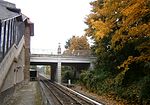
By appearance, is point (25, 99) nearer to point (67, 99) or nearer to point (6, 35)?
point (67, 99)

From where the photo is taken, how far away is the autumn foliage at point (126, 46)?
1772 cm

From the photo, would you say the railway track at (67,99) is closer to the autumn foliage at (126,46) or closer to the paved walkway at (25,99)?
the paved walkway at (25,99)

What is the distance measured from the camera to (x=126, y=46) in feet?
99.2

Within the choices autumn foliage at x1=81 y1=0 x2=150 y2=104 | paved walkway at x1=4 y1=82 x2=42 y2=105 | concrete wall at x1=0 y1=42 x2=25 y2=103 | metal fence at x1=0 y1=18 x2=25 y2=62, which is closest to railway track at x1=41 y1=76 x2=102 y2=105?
paved walkway at x1=4 y1=82 x2=42 y2=105

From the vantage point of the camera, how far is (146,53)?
20.2 metres

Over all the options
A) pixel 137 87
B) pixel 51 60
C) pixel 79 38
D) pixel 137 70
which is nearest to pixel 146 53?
pixel 137 87

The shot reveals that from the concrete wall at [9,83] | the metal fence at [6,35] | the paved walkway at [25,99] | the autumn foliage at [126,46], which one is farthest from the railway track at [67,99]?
the metal fence at [6,35]

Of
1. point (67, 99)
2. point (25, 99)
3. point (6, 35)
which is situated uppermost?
point (6, 35)

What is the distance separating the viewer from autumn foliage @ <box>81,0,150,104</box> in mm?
17719

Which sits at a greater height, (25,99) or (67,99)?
(25,99)

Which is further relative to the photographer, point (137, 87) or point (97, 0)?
point (97, 0)

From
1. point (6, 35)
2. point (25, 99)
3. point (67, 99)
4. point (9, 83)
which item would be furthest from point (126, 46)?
point (6, 35)

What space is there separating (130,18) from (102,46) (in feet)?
67.5

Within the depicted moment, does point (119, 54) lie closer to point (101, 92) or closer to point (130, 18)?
point (101, 92)
